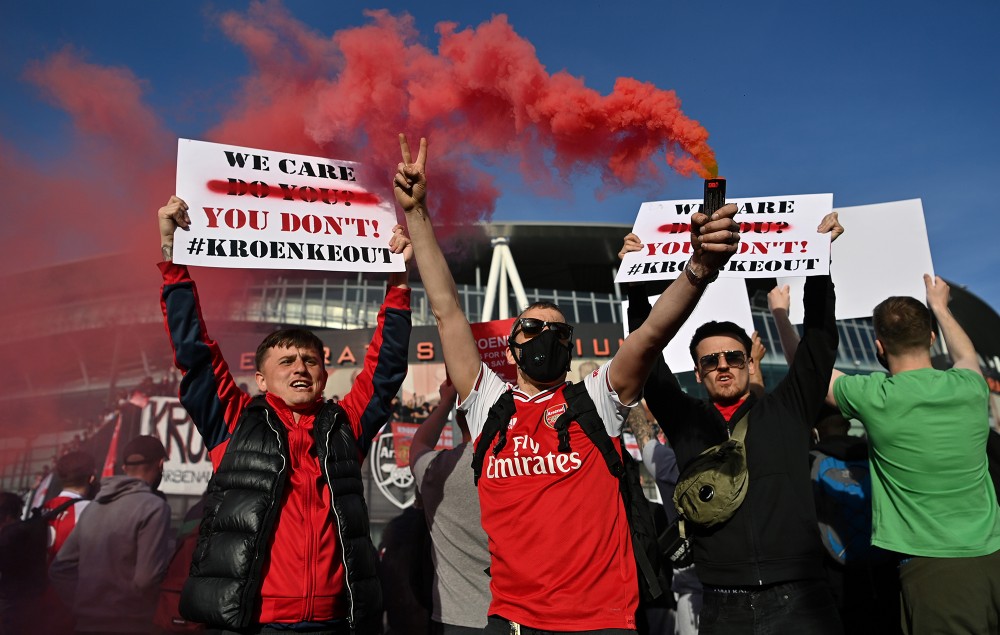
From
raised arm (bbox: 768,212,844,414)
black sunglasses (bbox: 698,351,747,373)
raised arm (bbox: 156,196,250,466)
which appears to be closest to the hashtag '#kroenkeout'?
raised arm (bbox: 156,196,250,466)

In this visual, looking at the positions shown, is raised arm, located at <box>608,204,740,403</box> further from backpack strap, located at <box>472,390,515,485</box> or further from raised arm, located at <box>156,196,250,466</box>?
raised arm, located at <box>156,196,250,466</box>

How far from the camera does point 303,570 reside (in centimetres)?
279

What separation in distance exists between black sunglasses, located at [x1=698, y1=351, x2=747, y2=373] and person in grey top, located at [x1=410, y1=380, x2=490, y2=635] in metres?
1.32

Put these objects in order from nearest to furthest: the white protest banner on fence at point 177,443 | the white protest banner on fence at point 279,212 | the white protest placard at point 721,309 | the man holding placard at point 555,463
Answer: the man holding placard at point 555,463 < the white protest banner on fence at point 279,212 < the white protest placard at point 721,309 < the white protest banner on fence at point 177,443

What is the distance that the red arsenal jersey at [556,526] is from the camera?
2.49 m

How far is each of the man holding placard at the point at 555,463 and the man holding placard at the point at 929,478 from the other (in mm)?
1491

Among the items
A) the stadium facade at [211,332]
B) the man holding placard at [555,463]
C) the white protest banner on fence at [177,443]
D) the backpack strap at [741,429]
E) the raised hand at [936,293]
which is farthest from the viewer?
the white protest banner on fence at [177,443]

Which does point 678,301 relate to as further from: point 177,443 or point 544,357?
point 177,443

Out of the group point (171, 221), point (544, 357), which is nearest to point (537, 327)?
point (544, 357)

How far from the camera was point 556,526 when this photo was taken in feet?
8.52

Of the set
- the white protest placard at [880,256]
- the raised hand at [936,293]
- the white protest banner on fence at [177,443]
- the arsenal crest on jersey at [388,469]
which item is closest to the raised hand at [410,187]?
the white protest placard at [880,256]

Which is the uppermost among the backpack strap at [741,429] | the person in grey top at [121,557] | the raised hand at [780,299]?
the raised hand at [780,299]

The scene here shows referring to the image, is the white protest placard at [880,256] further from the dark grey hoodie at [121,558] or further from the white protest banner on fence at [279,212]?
the dark grey hoodie at [121,558]

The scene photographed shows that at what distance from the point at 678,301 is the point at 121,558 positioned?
4623 mm
